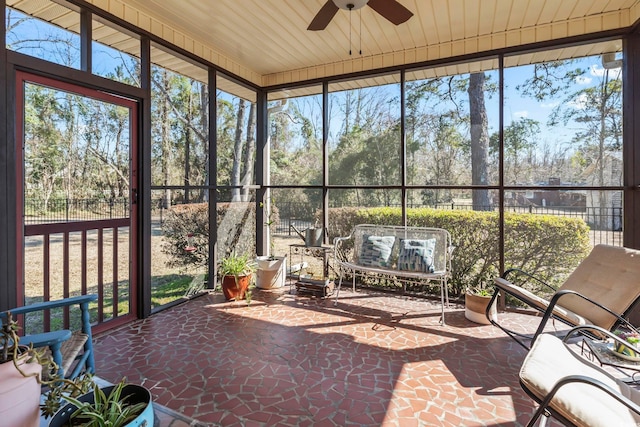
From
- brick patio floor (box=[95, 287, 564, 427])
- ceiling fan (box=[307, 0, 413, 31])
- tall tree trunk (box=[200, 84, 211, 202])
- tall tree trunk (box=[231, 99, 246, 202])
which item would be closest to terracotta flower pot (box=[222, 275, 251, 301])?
brick patio floor (box=[95, 287, 564, 427])

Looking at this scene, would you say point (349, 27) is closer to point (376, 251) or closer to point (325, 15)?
point (325, 15)

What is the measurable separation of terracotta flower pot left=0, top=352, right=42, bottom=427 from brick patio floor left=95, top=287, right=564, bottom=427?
0.39m

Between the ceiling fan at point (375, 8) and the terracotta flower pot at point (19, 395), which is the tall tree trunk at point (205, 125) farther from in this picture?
the terracotta flower pot at point (19, 395)

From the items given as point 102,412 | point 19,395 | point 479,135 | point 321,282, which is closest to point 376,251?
point 321,282

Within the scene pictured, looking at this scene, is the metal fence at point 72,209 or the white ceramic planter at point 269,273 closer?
the metal fence at point 72,209

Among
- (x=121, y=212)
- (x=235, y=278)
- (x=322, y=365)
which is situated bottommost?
(x=322, y=365)

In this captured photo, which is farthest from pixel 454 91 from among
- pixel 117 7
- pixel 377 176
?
pixel 117 7

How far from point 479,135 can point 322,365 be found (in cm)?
319

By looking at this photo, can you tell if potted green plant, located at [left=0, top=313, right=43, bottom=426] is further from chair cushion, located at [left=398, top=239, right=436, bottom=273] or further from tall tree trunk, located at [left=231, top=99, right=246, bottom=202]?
tall tree trunk, located at [left=231, top=99, right=246, bottom=202]

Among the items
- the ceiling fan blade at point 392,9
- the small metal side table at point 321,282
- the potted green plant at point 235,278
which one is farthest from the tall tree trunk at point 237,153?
the ceiling fan blade at point 392,9

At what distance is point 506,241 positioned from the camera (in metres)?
4.04

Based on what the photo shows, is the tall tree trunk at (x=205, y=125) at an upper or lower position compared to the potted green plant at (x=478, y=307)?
upper

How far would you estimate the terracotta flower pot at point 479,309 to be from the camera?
3500 millimetres

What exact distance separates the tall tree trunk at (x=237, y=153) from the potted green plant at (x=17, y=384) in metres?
3.88
